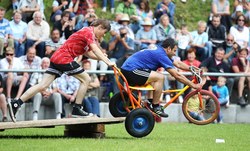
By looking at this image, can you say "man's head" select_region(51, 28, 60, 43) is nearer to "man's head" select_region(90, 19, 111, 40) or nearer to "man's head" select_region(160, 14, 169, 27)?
"man's head" select_region(160, 14, 169, 27)

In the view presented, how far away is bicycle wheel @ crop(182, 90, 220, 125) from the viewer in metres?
16.3

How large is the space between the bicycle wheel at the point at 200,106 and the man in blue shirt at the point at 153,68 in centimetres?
45

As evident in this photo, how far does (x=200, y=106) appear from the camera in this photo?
16.6 meters

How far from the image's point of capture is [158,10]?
24594mm

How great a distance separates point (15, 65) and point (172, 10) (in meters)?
6.35

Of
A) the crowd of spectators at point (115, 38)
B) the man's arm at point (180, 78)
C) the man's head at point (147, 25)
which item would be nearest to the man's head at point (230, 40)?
the crowd of spectators at point (115, 38)

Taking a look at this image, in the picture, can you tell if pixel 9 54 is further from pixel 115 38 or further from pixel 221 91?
pixel 221 91

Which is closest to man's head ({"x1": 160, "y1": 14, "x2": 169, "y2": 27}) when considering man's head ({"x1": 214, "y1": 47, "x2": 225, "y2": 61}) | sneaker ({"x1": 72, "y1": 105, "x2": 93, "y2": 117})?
man's head ({"x1": 214, "y1": 47, "x2": 225, "y2": 61})

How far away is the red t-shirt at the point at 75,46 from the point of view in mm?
15492

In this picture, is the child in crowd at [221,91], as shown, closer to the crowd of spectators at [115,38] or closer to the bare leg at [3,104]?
the crowd of spectators at [115,38]

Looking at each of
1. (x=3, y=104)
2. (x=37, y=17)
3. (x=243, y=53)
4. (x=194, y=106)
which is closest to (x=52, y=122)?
(x=194, y=106)

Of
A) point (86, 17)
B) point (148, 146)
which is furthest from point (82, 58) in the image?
point (148, 146)

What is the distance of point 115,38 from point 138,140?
25.6 feet

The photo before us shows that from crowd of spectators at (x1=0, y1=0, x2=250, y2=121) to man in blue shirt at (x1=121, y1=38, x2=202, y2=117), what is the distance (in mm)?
4191
